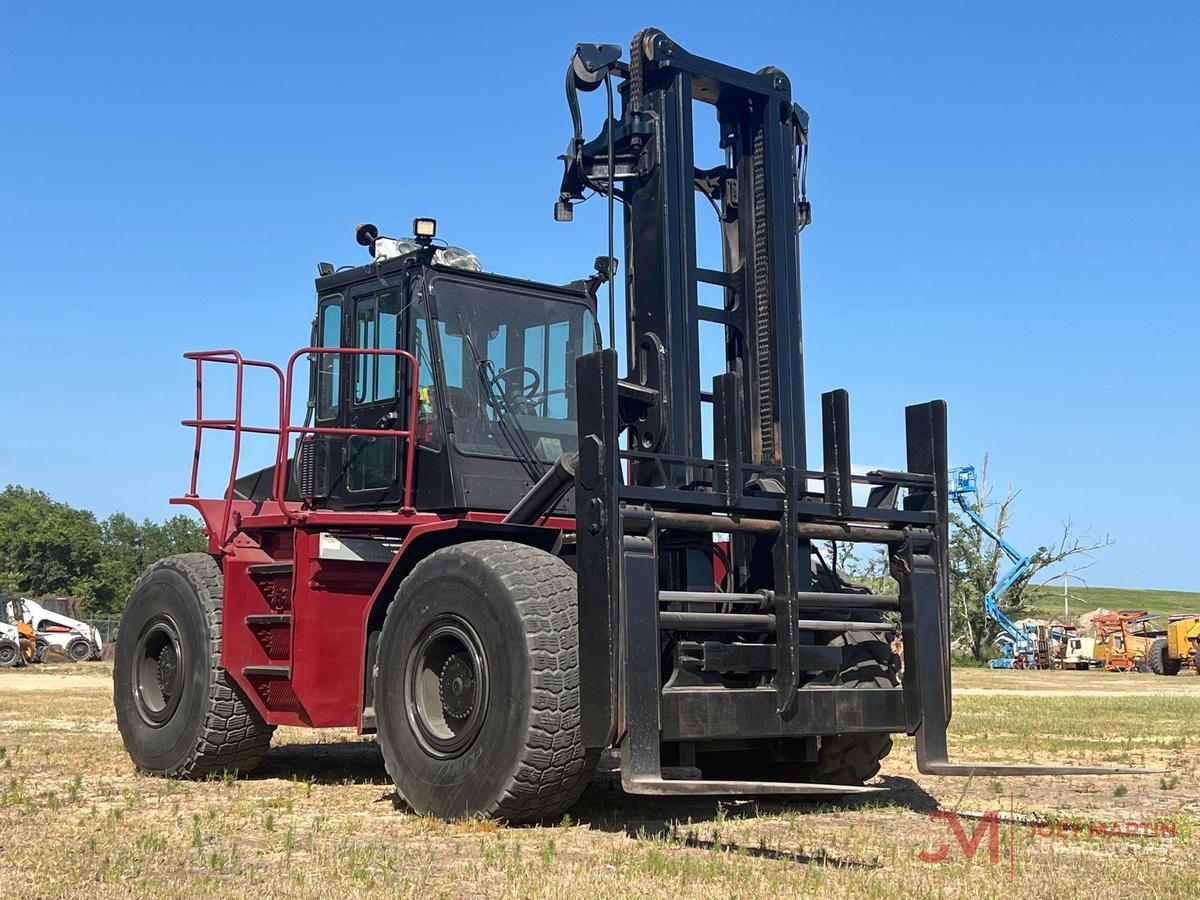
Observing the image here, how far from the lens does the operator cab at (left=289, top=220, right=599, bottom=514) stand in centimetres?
901

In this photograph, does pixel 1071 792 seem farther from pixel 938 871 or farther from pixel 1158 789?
pixel 938 871

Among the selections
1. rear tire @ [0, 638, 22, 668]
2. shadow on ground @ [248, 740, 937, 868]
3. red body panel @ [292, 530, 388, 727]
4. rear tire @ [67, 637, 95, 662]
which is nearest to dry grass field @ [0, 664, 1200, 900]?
shadow on ground @ [248, 740, 937, 868]

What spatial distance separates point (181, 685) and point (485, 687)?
3.61 m

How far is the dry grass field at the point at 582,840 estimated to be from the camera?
553cm

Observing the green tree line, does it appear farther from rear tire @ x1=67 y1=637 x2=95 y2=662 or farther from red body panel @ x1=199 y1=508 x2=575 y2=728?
red body panel @ x1=199 y1=508 x2=575 y2=728

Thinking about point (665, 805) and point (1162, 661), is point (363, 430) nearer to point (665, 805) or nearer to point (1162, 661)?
point (665, 805)

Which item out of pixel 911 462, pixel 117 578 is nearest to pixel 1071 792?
pixel 911 462

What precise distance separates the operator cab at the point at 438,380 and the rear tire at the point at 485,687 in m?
1.27

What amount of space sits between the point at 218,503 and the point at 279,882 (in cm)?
516

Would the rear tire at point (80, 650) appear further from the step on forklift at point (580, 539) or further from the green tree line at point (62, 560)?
the green tree line at point (62, 560)

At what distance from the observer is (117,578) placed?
96.8 meters

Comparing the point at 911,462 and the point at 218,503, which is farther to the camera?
the point at 218,503

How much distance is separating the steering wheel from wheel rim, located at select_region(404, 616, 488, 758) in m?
2.22

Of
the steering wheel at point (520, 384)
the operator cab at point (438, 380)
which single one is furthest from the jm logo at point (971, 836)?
the steering wheel at point (520, 384)
